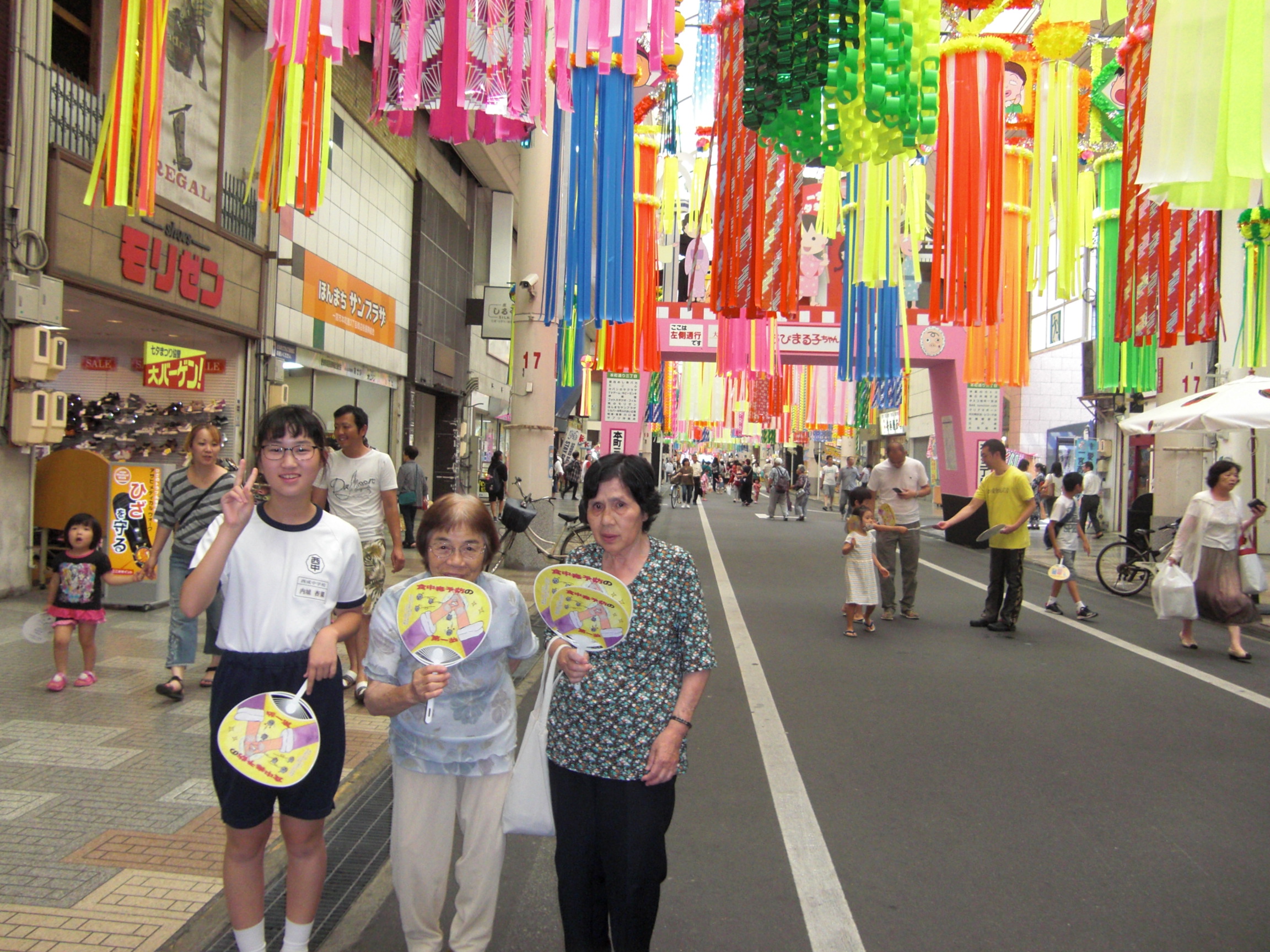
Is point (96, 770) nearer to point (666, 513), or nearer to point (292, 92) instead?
point (292, 92)

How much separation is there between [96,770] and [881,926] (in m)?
3.63

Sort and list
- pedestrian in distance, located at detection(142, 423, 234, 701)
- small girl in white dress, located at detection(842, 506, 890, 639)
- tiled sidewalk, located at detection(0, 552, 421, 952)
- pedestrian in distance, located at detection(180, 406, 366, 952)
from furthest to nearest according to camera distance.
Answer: small girl in white dress, located at detection(842, 506, 890, 639), pedestrian in distance, located at detection(142, 423, 234, 701), tiled sidewalk, located at detection(0, 552, 421, 952), pedestrian in distance, located at detection(180, 406, 366, 952)

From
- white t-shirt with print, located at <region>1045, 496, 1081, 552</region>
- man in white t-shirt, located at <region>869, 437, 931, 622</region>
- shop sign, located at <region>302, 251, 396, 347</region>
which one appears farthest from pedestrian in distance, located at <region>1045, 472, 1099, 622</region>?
shop sign, located at <region>302, 251, 396, 347</region>

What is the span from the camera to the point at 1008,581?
30.3 ft

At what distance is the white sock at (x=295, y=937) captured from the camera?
111 inches

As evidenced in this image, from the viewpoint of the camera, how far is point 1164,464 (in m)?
19.7

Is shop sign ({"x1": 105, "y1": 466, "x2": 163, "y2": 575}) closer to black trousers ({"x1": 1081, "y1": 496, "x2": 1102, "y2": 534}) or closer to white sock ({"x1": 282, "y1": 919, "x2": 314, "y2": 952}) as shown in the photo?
white sock ({"x1": 282, "y1": 919, "x2": 314, "y2": 952})

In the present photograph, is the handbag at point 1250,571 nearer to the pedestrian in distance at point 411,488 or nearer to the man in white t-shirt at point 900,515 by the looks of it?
the man in white t-shirt at point 900,515

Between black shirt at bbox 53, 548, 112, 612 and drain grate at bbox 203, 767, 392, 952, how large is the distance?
256cm

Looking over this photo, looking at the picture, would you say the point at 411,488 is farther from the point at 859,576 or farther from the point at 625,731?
the point at 625,731

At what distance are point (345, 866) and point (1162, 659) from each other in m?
6.97

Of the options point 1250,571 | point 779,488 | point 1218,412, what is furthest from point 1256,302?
point 779,488

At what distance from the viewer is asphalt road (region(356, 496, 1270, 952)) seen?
332 centimetres

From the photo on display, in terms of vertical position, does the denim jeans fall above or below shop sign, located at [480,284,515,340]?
below
